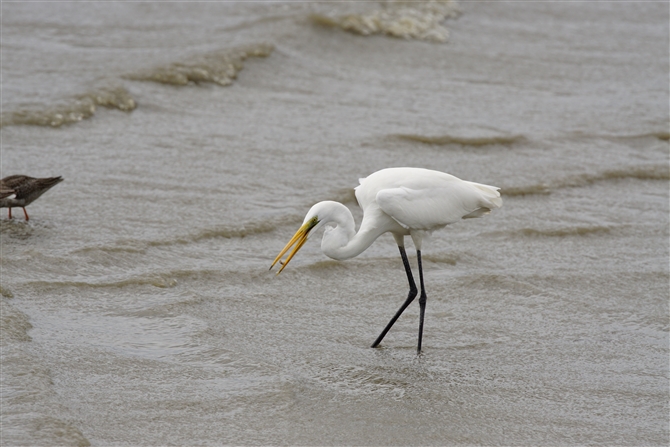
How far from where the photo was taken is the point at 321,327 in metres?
5.24

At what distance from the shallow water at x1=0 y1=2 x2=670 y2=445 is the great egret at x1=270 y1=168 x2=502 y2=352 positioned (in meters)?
0.58

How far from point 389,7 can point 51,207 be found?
9.12 meters

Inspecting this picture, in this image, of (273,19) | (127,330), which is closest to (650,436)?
(127,330)

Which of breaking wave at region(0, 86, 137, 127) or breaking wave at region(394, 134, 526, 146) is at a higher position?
breaking wave at region(0, 86, 137, 127)

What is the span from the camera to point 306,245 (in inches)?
260

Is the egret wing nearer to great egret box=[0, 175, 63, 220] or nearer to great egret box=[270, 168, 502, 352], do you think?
great egret box=[270, 168, 502, 352]

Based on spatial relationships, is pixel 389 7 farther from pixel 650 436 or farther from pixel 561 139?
pixel 650 436

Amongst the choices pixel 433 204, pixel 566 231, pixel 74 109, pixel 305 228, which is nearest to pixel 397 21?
pixel 74 109

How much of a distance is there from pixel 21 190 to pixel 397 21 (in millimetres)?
8693

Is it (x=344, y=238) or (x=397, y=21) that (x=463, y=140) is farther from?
(x=397, y=21)

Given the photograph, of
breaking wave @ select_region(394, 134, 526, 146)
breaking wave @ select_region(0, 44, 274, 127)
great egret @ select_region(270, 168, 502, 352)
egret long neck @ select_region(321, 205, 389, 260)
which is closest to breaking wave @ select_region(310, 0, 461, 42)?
breaking wave @ select_region(0, 44, 274, 127)

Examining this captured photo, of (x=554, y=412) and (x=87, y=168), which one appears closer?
(x=554, y=412)

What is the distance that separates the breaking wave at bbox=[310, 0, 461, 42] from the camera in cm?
1311

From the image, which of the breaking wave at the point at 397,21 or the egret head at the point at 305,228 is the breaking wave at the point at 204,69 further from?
the egret head at the point at 305,228
